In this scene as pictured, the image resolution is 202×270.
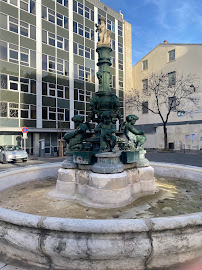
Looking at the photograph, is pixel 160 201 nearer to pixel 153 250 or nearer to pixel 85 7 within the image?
pixel 153 250

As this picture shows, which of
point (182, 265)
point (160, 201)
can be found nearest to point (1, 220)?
point (182, 265)

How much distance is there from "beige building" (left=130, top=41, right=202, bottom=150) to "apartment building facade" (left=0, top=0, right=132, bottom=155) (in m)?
9.63

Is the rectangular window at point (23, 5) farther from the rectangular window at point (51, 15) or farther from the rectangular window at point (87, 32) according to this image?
the rectangular window at point (87, 32)

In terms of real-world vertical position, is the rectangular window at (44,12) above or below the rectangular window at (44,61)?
above

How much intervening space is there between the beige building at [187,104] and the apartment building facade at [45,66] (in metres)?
9.63

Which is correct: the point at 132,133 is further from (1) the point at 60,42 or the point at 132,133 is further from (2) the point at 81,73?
(1) the point at 60,42

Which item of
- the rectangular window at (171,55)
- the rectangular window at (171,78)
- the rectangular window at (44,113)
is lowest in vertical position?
the rectangular window at (44,113)

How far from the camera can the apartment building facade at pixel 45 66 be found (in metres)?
21.2

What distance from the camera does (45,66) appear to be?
23891mm

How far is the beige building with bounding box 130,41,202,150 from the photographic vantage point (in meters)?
26.2

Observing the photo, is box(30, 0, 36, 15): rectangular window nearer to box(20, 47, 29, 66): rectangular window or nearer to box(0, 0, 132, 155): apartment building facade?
box(0, 0, 132, 155): apartment building facade

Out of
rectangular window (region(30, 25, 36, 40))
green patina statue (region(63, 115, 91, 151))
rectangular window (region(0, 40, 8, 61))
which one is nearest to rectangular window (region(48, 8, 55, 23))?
rectangular window (region(30, 25, 36, 40))

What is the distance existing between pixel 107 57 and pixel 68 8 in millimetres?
26566

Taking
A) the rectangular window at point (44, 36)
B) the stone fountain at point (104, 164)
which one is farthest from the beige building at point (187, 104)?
the stone fountain at point (104, 164)
